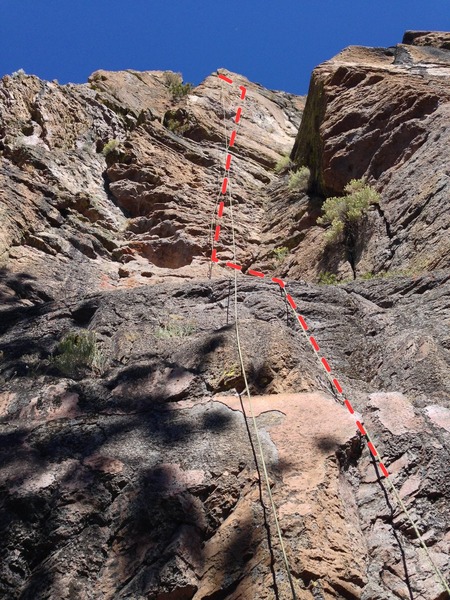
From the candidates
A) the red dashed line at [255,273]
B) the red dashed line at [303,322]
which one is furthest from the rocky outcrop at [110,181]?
the red dashed line at [303,322]

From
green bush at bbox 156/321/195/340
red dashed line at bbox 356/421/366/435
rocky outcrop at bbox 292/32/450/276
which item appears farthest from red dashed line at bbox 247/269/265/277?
red dashed line at bbox 356/421/366/435

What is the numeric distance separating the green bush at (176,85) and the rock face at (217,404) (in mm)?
7260

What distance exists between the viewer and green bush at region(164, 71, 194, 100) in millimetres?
18672

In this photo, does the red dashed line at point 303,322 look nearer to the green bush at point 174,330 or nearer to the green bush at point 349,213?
the green bush at point 174,330

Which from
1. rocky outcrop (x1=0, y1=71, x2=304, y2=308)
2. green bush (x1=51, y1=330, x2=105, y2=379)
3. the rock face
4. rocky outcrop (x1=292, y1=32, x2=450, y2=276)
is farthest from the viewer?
rocky outcrop (x1=0, y1=71, x2=304, y2=308)

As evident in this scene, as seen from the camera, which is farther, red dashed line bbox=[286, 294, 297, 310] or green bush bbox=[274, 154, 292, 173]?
green bush bbox=[274, 154, 292, 173]

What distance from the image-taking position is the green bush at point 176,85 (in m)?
18.7

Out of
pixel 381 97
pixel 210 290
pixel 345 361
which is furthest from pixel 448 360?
pixel 381 97

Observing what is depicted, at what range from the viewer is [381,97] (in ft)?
42.5

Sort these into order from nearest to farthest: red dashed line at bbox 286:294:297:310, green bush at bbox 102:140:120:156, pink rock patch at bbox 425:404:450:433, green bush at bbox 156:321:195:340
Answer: pink rock patch at bbox 425:404:450:433
green bush at bbox 156:321:195:340
red dashed line at bbox 286:294:297:310
green bush at bbox 102:140:120:156

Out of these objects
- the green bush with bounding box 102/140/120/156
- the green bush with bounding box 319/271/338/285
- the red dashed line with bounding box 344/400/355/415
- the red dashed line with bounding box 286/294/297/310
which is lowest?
the red dashed line with bounding box 344/400/355/415

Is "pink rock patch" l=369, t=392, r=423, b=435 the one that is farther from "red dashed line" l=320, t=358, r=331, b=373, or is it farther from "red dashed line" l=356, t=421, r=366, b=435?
"red dashed line" l=320, t=358, r=331, b=373

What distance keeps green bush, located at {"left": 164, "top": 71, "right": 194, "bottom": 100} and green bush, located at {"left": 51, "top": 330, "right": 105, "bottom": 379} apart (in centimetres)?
1405

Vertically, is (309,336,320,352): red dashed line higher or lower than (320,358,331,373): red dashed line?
higher
